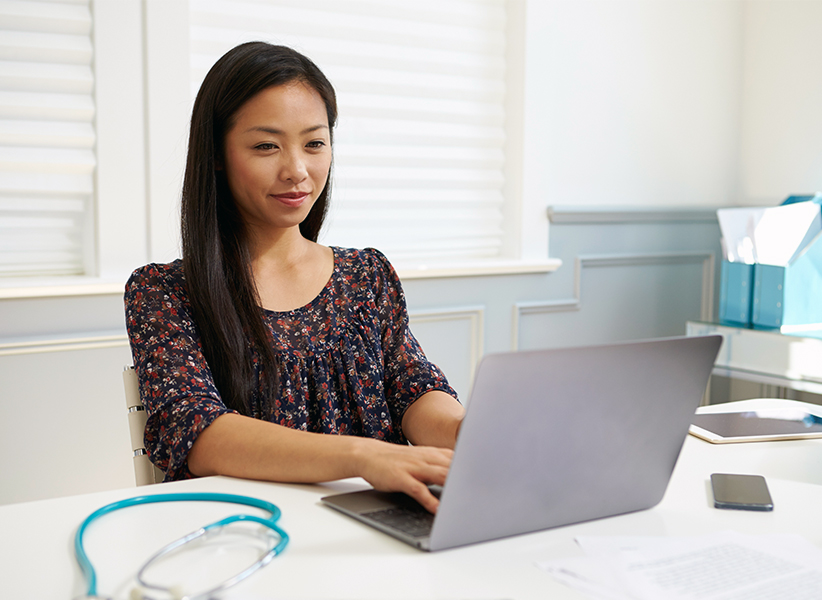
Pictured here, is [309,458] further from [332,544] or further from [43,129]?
[43,129]

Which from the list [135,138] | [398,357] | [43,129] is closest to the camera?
[398,357]

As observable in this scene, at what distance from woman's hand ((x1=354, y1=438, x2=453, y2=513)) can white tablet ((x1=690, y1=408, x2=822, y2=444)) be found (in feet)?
1.70

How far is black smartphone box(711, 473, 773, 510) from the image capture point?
903mm

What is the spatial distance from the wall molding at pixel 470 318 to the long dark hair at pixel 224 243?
48.2 inches

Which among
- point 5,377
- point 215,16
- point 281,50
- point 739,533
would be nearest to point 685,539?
point 739,533

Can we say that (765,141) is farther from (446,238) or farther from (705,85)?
(446,238)

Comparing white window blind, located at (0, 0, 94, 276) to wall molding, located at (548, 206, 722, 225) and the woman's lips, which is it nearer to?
the woman's lips

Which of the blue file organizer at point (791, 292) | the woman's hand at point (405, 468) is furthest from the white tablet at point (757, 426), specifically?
the blue file organizer at point (791, 292)

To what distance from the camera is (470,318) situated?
104 inches

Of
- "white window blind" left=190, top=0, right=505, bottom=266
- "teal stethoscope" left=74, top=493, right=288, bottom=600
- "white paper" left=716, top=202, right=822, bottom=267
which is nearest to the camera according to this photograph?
"teal stethoscope" left=74, top=493, right=288, bottom=600

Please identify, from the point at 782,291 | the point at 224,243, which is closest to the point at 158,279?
the point at 224,243

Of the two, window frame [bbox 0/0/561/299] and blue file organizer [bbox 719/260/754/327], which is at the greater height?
window frame [bbox 0/0/561/299]

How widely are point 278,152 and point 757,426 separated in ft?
2.93

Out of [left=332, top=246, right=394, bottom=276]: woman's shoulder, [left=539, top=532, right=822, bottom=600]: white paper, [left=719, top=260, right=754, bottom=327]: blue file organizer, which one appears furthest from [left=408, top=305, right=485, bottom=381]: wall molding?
[left=539, top=532, right=822, bottom=600]: white paper
